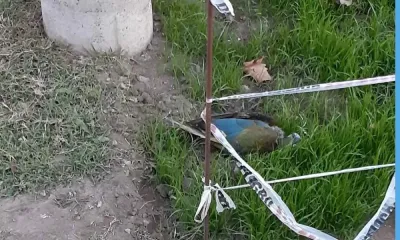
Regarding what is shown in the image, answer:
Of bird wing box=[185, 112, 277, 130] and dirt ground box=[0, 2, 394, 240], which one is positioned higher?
bird wing box=[185, 112, 277, 130]

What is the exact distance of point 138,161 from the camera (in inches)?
124

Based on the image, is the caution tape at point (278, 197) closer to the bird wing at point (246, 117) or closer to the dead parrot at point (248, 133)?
the dead parrot at point (248, 133)

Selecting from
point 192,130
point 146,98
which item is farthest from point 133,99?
point 192,130

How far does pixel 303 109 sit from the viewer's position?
343 cm

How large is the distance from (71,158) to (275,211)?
95 centimetres

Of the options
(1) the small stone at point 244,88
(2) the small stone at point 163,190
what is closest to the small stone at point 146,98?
(1) the small stone at point 244,88

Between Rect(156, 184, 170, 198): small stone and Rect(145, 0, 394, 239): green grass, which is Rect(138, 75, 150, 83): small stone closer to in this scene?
Rect(145, 0, 394, 239): green grass

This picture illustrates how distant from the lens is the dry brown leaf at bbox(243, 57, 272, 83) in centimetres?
359

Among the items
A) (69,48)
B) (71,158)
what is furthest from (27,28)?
(71,158)

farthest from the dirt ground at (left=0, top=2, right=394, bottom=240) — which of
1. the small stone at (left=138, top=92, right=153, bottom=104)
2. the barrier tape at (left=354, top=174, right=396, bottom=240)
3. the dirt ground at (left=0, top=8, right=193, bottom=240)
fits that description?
the barrier tape at (left=354, top=174, right=396, bottom=240)

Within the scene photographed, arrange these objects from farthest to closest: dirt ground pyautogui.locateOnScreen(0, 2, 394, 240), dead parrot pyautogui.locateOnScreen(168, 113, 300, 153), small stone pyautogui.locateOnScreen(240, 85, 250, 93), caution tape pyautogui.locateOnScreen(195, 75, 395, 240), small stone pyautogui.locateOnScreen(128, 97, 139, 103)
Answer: small stone pyautogui.locateOnScreen(240, 85, 250, 93) → small stone pyautogui.locateOnScreen(128, 97, 139, 103) → dead parrot pyautogui.locateOnScreen(168, 113, 300, 153) → dirt ground pyautogui.locateOnScreen(0, 2, 394, 240) → caution tape pyautogui.locateOnScreen(195, 75, 395, 240)

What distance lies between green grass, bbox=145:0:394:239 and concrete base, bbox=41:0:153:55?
0.21 metres

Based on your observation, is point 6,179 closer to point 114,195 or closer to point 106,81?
point 114,195

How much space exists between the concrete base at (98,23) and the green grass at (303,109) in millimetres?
209
